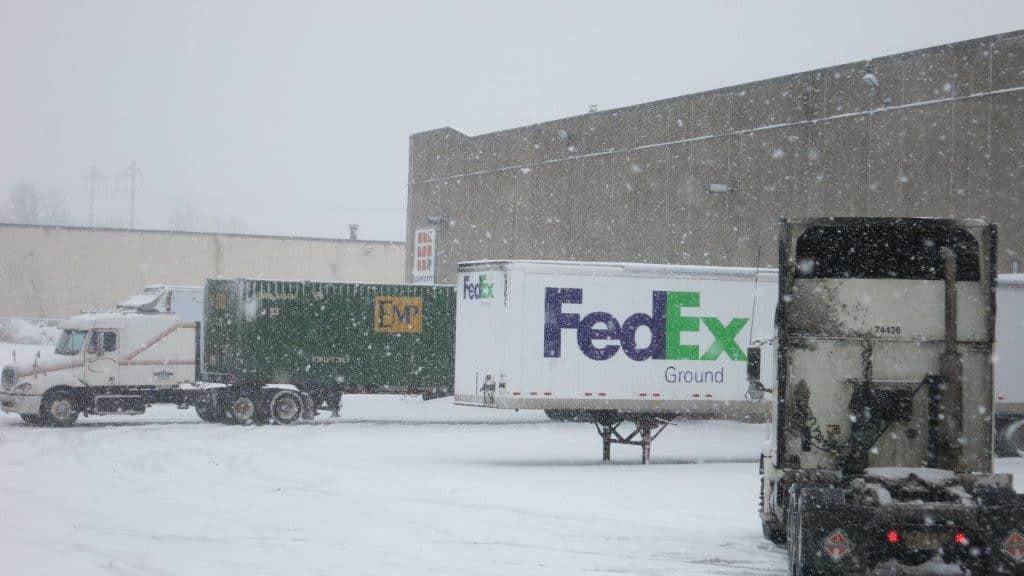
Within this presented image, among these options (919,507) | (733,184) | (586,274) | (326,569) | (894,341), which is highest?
(733,184)

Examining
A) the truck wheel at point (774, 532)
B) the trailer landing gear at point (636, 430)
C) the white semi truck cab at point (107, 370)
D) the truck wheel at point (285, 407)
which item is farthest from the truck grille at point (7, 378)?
the truck wheel at point (774, 532)

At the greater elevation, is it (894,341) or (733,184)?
(733,184)

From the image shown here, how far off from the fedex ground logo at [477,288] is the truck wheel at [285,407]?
333 inches

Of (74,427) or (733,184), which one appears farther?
(733,184)

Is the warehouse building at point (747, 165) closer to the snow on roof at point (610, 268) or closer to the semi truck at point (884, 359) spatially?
the snow on roof at point (610, 268)

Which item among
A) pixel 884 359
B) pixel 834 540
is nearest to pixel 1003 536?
pixel 834 540

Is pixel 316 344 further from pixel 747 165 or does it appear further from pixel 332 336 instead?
pixel 747 165

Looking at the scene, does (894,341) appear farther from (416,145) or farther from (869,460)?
(416,145)

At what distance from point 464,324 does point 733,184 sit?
12.9 m

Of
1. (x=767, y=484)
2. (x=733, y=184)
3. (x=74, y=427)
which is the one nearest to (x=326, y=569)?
(x=767, y=484)

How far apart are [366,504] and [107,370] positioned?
1480 cm

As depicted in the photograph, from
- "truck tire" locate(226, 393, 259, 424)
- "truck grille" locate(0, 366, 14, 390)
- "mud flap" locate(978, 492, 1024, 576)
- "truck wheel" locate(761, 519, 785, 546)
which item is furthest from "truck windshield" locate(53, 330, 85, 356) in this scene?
"mud flap" locate(978, 492, 1024, 576)

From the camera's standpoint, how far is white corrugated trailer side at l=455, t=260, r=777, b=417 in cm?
2253

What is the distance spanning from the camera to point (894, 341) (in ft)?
37.4
